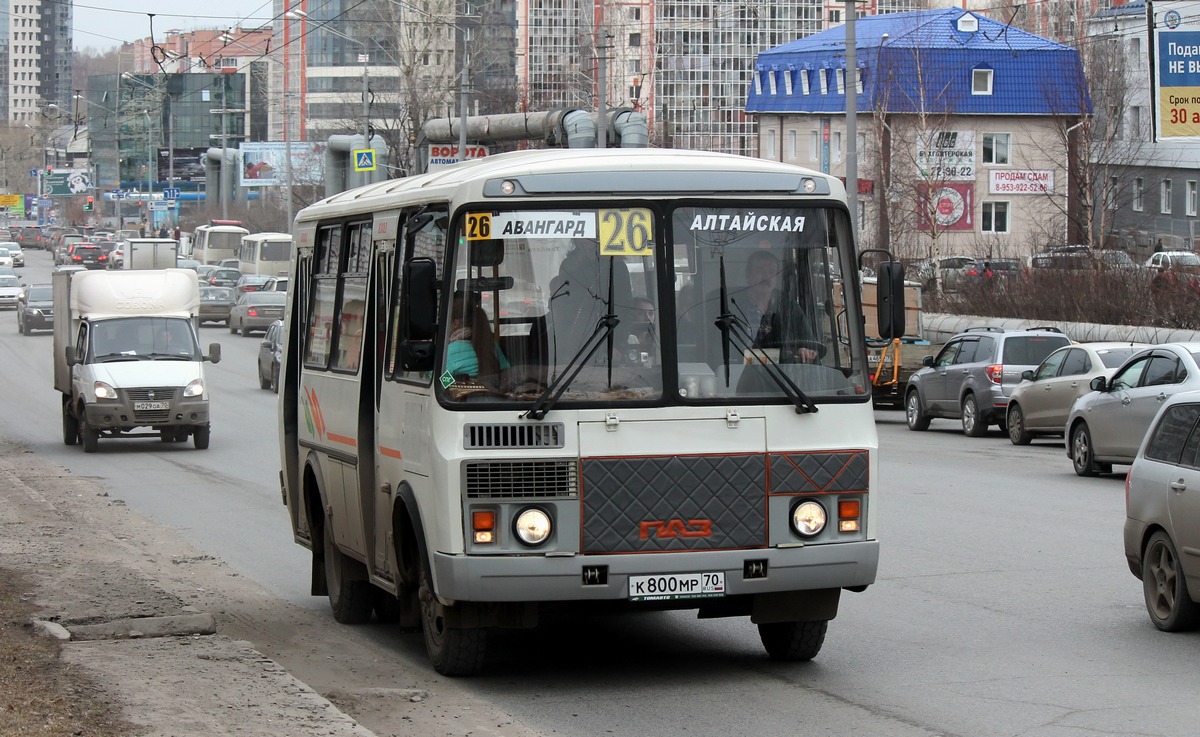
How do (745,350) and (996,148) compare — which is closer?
(745,350)

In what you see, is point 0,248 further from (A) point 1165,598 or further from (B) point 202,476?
(A) point 1165,598

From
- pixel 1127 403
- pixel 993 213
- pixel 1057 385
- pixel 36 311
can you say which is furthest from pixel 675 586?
pixel 993 213

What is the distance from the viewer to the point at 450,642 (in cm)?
865

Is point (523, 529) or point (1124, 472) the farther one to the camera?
point (1124, 472)

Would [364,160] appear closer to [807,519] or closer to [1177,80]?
[1177,80]

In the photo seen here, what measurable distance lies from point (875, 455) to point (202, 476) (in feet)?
51.8

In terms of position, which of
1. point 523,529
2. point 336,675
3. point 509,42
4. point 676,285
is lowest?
point 336,675

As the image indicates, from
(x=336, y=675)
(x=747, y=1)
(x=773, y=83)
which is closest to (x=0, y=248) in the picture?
(x=773, y=83)

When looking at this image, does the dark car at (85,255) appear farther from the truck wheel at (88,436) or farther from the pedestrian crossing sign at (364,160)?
the truck wheel at (88,436)

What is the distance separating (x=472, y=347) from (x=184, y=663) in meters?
2.36

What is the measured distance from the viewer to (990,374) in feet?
89.9

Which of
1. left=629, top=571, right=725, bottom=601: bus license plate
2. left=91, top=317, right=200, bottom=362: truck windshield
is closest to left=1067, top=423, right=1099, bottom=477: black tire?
left=629, top=571, right=725, bottom=601: bus license plate

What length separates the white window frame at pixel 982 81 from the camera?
236ft

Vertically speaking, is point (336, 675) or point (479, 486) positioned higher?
point (479, 486)
